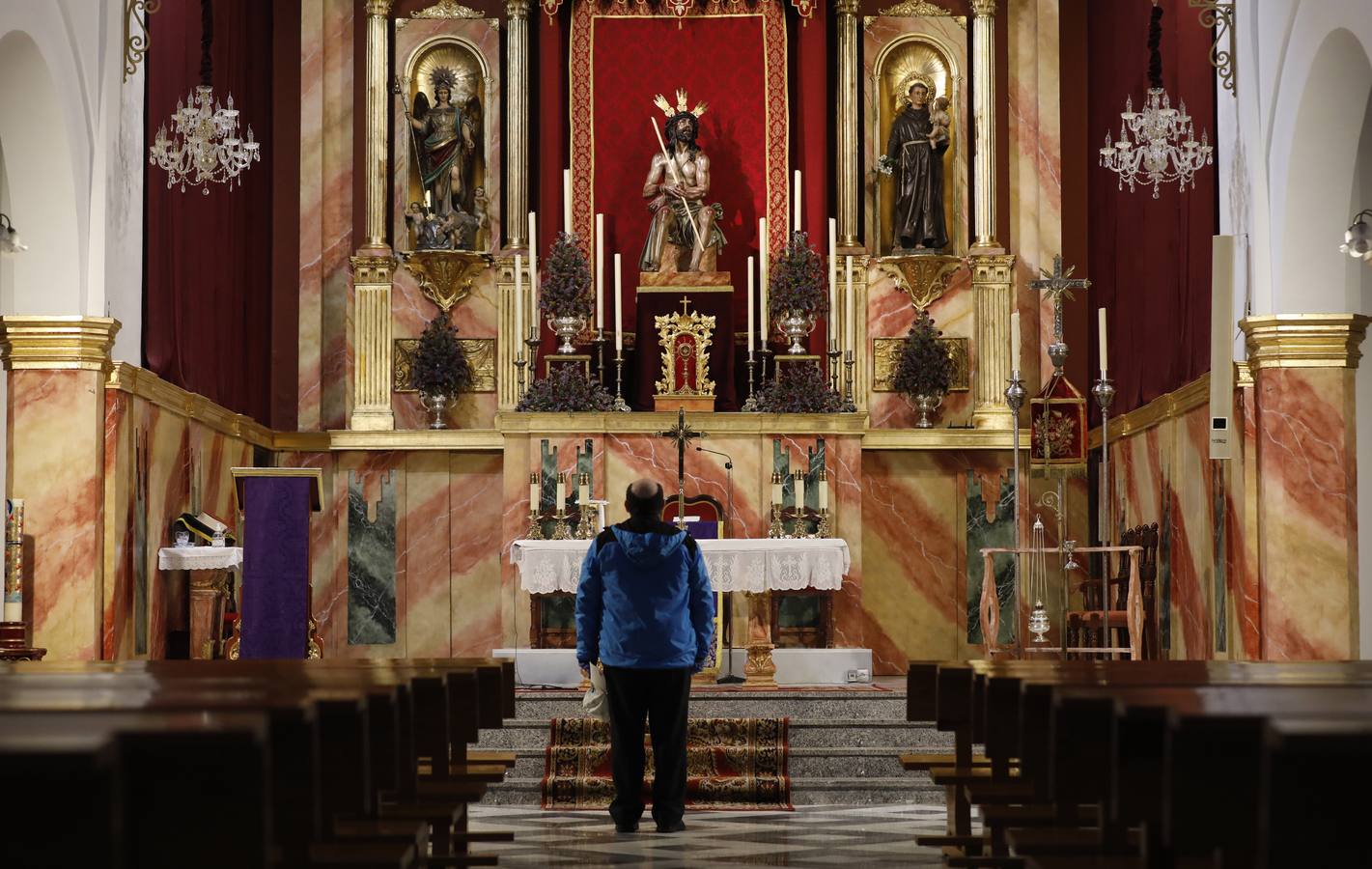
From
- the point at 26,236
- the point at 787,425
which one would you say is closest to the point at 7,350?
the point at 26,236

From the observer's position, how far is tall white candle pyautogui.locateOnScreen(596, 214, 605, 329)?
14023mm

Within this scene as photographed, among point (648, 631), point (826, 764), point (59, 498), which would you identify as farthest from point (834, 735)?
point (59, 498)

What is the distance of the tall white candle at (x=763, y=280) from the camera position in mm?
14094

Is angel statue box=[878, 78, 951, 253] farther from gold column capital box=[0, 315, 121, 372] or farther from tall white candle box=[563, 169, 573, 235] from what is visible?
gold column capital box=[0, 315, 121, 372]

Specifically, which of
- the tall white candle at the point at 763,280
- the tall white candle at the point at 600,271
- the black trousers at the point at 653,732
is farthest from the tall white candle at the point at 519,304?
the black trousers at the point at 653,732

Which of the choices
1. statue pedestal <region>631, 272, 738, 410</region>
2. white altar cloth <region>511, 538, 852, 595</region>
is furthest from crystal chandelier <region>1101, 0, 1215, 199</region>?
statue pedestal <region>631, 272, 738, 410</region>

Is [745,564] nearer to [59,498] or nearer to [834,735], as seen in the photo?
[834,735]

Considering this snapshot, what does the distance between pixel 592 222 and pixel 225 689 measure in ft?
37.9

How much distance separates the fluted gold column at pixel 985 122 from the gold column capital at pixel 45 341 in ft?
24.2

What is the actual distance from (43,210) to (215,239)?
288cm

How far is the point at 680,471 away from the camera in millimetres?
10469

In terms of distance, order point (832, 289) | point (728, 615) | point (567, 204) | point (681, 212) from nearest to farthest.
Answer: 1. point (728, 615)
2. point (832, 289)
3. point (681, 212)
4. point (567, 204)

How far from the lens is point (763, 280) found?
14453mm

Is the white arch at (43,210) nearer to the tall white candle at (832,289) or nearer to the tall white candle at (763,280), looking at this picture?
the tall white candle at (763,280)
